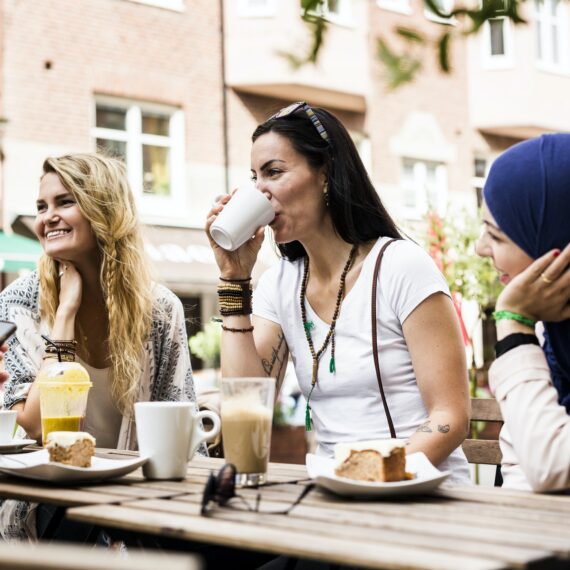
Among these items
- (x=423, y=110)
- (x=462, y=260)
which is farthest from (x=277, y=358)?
(x=423, y=110)

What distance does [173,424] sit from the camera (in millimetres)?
2070

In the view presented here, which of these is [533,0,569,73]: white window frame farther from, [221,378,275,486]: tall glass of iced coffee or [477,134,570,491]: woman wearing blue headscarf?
[221,378,275,486]: tall glass of iced coffee

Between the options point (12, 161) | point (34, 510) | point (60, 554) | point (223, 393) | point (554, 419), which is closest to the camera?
point (60, 554)

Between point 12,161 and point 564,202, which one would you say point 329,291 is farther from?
point 12,161

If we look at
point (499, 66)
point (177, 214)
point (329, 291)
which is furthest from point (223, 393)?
point (499, 66)

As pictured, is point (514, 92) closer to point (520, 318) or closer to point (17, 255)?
point (17, 255)

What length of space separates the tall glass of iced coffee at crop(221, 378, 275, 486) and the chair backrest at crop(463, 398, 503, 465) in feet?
3.95

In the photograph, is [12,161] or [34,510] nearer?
[34,510]

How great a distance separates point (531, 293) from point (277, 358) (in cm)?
111

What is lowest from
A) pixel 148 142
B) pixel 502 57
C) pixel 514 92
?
pixel 148 142

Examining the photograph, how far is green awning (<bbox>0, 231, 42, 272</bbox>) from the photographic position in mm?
8398

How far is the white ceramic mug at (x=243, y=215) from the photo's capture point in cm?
273

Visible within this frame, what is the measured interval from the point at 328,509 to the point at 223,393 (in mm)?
367

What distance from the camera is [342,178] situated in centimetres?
285
